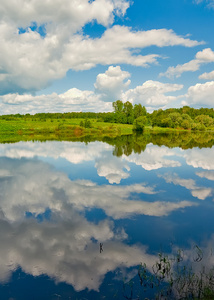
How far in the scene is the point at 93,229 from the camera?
37.1ft

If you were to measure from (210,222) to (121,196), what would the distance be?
6.42m

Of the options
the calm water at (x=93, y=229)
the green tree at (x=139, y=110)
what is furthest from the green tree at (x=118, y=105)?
the calm water at (x=93, y=229)

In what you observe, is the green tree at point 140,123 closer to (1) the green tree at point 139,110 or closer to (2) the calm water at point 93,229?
(1) the green tree at point 139,110

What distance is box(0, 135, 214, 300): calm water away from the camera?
7543 mm

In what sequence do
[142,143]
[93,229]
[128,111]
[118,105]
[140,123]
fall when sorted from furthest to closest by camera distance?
[118,105]
[128,111]
[140,123]
[142,143]
[93,229]

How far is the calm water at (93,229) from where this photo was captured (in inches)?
297

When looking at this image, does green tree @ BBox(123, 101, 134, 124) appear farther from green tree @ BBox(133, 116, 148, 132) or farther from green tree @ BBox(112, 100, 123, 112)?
green tree @ BBox(133, 116, 148, 132)

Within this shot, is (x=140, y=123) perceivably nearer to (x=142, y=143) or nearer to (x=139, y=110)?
(x=139, y=110)

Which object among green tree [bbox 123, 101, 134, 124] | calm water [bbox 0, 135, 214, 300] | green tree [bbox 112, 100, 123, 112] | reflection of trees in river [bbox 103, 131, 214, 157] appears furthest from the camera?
green tree [bbox 112, 100, 123, 112]

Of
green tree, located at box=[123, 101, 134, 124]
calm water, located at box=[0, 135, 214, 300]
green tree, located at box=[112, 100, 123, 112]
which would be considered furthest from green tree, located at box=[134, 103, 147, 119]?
calm water, located at box=[0, 135, 214, 300]

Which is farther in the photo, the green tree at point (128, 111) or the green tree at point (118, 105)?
the green tree at point (118, 105)

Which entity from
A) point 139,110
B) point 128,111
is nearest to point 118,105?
point 128,111

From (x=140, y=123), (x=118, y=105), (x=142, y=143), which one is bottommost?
(x=142, y=143)

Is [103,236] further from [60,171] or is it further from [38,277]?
[60,171]
